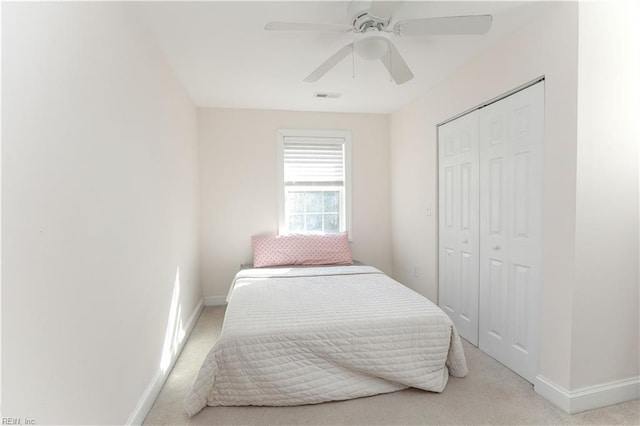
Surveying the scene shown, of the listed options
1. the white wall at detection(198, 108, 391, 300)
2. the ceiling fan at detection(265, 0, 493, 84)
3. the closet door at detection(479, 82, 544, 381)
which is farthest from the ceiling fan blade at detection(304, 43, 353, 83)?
the white wall at detection(198, 108, 391, 300)

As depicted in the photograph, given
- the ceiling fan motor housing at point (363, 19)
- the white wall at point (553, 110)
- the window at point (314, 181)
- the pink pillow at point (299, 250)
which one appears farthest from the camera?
the window at point (314, 181)

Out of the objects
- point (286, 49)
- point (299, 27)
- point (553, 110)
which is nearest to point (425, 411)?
point (553, 110)

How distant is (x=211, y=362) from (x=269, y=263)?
177 centimetres

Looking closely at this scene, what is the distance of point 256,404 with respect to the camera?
1.91 meters

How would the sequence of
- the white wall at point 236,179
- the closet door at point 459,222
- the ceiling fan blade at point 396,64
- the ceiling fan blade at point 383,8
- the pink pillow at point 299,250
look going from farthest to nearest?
the white wall at point 236,179 < the pink pillow at point 299,250 < the closet door at point 459,222 < the ceiling fan blade at point 396,64 < the ceiling fan blade at point 383,8

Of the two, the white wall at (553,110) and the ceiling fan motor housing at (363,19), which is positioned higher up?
the ceiling fan motor housing at (363,19)

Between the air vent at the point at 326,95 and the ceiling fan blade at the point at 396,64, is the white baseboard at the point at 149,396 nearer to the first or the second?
the ceiling fan blade at the point at 396,64

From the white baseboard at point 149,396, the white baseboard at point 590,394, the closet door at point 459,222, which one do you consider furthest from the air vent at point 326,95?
the white baseboard at point 590,394

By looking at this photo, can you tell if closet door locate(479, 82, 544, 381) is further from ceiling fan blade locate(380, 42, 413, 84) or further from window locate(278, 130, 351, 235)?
window locate(278, 130, 351, 235)

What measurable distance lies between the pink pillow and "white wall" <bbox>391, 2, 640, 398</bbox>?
2.11 metres

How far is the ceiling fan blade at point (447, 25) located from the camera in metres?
1.62

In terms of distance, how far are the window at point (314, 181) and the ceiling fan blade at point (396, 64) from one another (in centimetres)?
188

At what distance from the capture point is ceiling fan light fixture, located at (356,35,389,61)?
71.9 inches

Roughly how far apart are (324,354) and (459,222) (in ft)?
5.54
